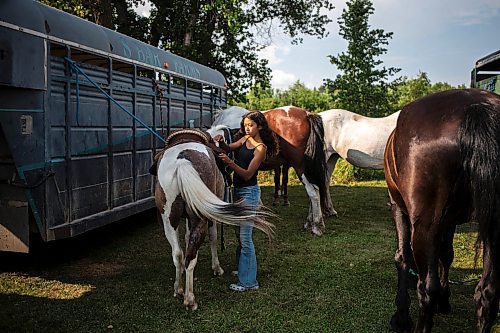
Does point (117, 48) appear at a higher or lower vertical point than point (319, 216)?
higher

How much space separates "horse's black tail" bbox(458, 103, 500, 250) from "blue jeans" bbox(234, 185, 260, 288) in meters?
2.29

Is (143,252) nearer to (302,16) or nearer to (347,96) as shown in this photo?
(347,96)

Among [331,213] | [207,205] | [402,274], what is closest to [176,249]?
[207,205]

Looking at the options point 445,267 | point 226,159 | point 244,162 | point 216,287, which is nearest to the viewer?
point 445,267

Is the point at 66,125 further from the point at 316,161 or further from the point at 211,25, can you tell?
the point at 211,25

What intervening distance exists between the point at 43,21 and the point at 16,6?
308 mm

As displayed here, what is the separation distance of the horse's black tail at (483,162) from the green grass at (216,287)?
56.7 inches

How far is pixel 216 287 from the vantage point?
4.95 m

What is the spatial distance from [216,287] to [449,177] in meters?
2.77

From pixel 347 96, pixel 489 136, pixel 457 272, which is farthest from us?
pixel 347 96

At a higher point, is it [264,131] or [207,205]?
[264,131]

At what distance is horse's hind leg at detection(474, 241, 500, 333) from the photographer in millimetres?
2895

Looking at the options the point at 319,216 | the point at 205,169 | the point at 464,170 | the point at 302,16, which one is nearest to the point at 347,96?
the point at 302,16

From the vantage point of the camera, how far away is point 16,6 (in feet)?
13.1
